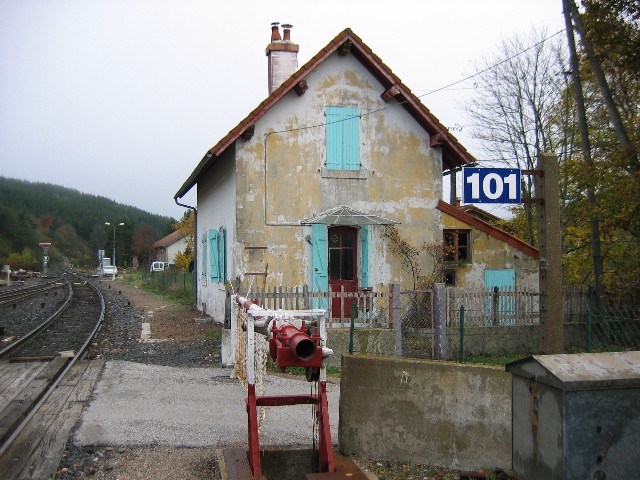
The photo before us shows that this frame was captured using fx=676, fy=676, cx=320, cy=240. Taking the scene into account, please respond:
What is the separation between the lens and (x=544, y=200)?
7.61 m

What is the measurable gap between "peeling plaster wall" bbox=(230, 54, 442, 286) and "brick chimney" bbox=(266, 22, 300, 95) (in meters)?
2.32

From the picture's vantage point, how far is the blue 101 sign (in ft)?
25.9

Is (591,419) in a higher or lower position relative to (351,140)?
lower

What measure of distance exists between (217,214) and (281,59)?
453 centimetres

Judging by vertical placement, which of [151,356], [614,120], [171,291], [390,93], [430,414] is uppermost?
[390,93]

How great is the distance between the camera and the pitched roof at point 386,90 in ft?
49.3

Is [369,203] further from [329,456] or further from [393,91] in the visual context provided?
[329,456]

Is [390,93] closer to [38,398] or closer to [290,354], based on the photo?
[38,398]

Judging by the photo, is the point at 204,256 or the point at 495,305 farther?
the point at 204,256

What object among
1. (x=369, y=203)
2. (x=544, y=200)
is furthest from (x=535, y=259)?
(x=544, y=200)

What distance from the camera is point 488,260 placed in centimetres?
1739

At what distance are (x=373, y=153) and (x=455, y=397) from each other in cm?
1023

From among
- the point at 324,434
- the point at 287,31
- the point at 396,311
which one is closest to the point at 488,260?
the point at 396,311

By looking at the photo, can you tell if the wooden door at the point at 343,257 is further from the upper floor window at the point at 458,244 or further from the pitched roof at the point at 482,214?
the pitched roof at the point at 482,214
